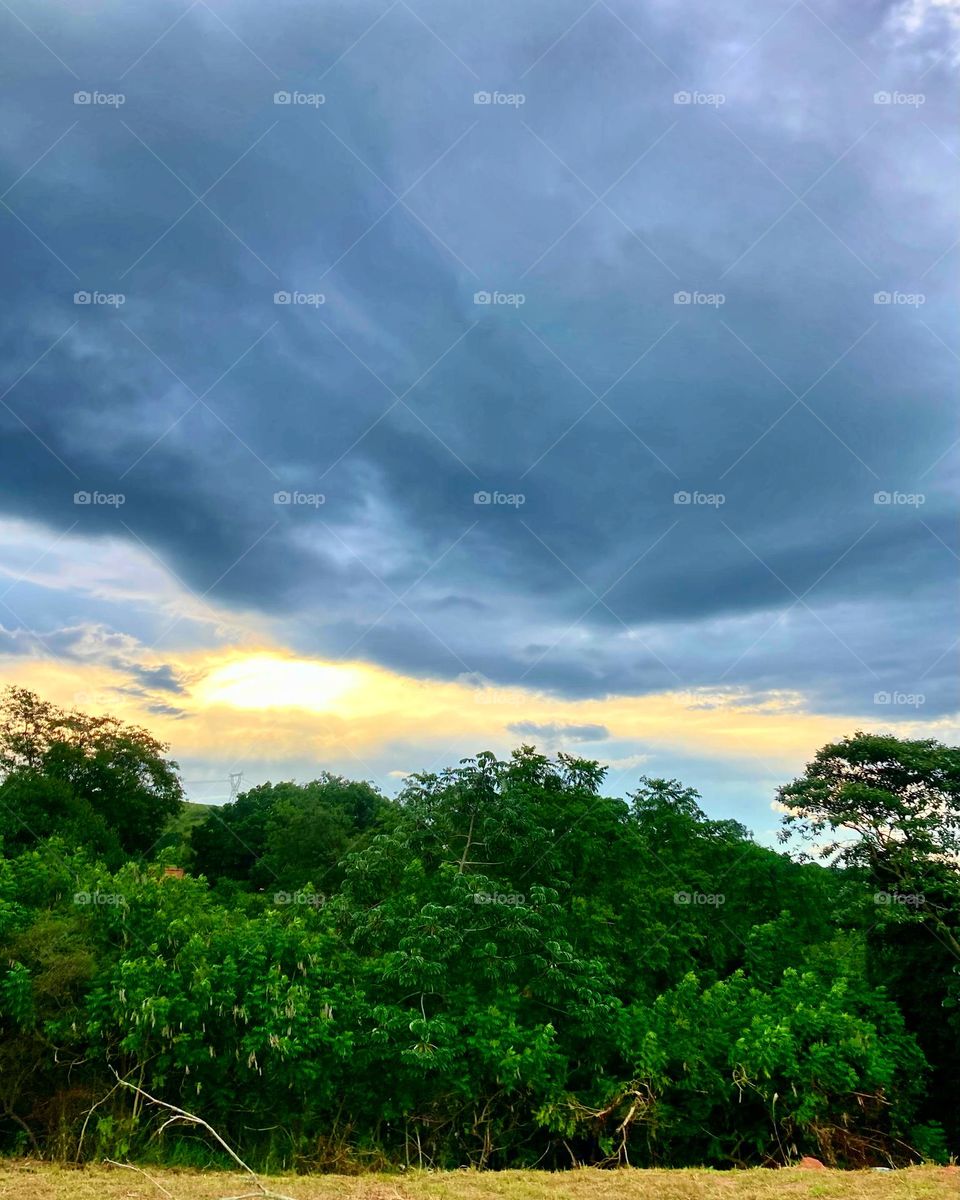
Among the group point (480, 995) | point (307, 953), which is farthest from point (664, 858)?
point (307, 953)

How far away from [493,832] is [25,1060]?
7186mm

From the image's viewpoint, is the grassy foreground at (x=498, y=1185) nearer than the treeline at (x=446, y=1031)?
Yes

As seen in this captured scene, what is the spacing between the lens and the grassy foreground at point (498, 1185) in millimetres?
6906

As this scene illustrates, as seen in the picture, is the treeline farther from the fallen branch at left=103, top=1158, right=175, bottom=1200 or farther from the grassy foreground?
the grassy foreground

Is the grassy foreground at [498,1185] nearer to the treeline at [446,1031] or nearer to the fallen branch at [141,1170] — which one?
the fallen branch at [141,1170]

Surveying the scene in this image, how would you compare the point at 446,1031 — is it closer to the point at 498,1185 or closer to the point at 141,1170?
the point at 498,1185

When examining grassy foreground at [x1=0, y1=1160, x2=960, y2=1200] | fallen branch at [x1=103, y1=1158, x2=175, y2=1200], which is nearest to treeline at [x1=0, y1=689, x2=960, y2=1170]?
fallen branch at [x1=103, y1=1158, x2=175, y2=1200]

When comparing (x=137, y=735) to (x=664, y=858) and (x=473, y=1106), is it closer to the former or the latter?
(x=664, y=858)

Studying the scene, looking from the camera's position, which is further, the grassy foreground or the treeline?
the treeline

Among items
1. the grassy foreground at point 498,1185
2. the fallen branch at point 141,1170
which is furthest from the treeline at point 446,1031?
the grassy foreground at point 498,1185

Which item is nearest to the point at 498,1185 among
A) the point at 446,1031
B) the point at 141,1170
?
the point at 446,1031

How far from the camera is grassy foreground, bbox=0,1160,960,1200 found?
691 centimetres

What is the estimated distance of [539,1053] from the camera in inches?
362

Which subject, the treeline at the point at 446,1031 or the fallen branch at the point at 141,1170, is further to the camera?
the treeline at the point at 446,1031
